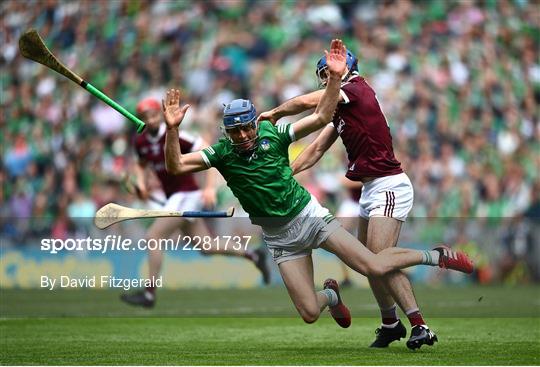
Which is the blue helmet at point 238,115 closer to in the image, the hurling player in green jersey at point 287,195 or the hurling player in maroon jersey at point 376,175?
Answer: the hurling player in green jersey at point 287,195

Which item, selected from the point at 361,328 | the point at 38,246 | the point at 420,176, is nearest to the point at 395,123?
the point at 420,176

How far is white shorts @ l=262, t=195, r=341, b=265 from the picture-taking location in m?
9.36

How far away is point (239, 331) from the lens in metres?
11.5

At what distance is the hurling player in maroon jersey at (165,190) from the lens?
1344 cm

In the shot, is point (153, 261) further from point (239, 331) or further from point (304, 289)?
point (304, 289)

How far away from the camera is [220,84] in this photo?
2150 centimetres

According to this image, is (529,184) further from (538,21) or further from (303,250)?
(303,250)

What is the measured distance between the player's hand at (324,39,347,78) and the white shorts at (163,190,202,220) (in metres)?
5.62

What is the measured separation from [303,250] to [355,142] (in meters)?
1.05

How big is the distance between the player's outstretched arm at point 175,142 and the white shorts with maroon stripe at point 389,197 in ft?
5.06

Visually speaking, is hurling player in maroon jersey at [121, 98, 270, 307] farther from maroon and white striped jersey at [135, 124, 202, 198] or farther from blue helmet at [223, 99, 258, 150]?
blue helmet at [223, 99, 258, 150]

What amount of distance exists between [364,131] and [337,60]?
866 mm

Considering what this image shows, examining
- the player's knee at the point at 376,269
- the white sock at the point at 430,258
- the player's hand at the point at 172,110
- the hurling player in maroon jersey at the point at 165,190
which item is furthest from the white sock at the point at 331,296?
the hurling player in maroon jersey at the point at 165,190

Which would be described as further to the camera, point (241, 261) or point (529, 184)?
point (529, 184)
